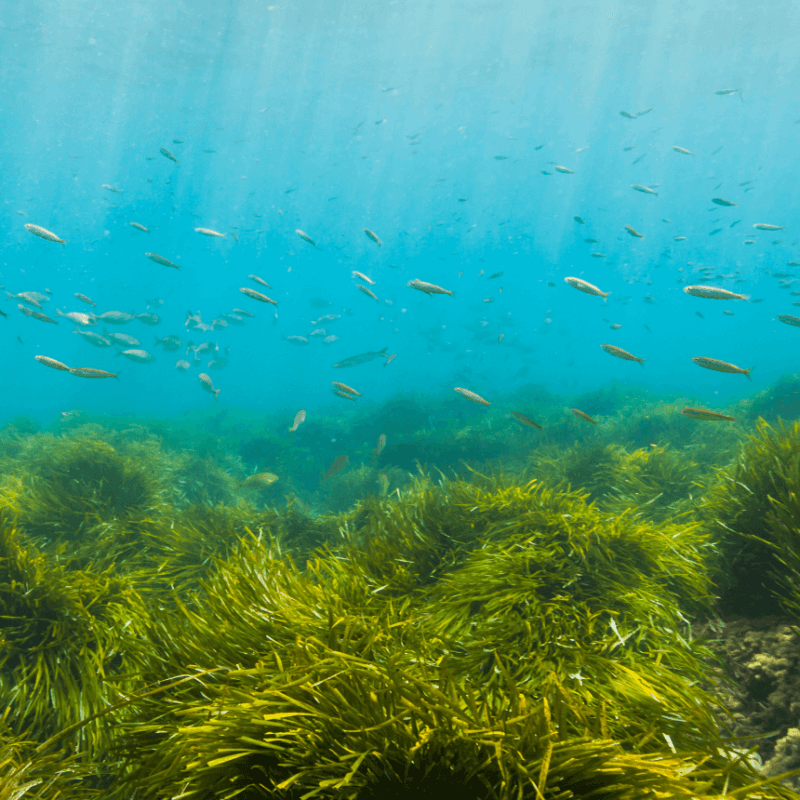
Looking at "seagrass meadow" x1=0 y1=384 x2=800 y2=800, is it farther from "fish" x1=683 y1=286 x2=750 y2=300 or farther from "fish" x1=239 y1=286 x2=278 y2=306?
"fish" x1=239 y1=286 x2=278 y2=306

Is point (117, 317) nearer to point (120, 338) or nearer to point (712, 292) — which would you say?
point (120, 338)

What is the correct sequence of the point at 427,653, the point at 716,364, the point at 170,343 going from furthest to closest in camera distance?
1. the point at 170,343
2. the point at 716,364
3. the point at 427,653

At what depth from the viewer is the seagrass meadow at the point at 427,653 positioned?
1.09 m

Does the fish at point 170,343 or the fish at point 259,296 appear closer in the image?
the fish at point 259,296

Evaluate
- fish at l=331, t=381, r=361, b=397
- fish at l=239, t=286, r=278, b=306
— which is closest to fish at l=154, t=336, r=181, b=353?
fish at l=239, t=286, r=278, b=306

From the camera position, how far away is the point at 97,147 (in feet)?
160

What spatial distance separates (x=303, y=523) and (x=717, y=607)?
3573 mm

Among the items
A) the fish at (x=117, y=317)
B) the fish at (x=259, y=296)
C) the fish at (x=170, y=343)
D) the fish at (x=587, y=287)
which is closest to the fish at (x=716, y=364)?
the fish at (x=587, y=287)

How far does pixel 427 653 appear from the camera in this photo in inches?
66.1

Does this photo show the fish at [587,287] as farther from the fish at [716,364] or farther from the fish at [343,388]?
the fish at [343,388]

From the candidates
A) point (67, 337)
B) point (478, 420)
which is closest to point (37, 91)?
point (478, 420)

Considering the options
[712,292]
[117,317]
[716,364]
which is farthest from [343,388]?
[117,317]

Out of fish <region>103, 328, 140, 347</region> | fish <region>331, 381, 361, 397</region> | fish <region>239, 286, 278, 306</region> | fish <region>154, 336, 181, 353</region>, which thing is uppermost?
fish <region>239, 286, 278, 306</region>

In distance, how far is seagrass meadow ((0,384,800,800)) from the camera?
1.09 meters
